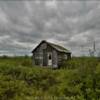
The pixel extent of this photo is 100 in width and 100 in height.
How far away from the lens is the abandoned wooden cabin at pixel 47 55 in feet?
→ 79.7

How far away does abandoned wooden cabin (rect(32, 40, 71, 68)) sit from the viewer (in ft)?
79.7

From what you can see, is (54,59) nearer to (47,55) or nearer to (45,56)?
(47,55)

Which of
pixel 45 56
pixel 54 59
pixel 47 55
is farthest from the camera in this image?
pixel 45 56

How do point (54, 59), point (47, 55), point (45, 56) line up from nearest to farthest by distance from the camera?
1. point (54, 59)
2. point (47, 55)
3. point (45, 56)

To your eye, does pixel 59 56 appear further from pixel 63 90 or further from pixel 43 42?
pixel 63 90

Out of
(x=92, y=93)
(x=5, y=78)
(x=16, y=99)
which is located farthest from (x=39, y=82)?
(x=92, y=93)

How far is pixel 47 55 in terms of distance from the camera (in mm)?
24797

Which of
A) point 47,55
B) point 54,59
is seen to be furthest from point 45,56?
point 54,59

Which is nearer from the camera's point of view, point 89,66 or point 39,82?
point 89,66

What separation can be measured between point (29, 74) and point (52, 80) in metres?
2.67

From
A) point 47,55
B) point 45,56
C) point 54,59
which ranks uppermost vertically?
point 47,55

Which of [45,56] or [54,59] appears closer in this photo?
[54,59]

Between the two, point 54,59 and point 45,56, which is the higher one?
point 45,56

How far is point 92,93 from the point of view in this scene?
8.45 m
